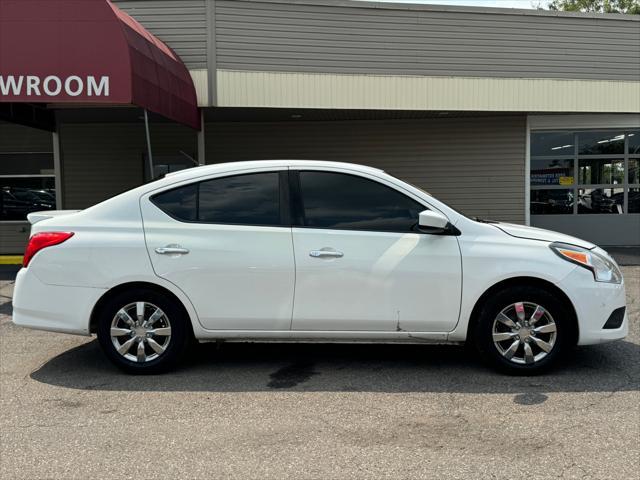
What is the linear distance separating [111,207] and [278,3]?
815 centimetres

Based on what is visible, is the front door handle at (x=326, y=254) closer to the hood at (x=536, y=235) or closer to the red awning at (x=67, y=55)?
the hood at (x=536, y=235)

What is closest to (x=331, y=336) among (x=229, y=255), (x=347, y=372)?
(x=347, y=372)

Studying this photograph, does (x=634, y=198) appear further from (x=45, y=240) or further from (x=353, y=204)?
(x=45, y=240)

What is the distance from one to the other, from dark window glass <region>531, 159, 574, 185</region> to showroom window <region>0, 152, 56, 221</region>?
11418mm

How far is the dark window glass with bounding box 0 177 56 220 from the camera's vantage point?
1330cm

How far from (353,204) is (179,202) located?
144 cm

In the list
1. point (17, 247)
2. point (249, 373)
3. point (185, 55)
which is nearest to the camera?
point (249, 373)

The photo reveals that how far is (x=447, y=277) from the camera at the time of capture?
455 centimetres

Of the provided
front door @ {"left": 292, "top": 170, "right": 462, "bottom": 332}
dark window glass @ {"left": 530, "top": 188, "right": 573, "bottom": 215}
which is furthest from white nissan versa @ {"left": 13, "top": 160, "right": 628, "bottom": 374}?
dark window glass @ {"left": 530, "top": 188, "right": 573, "bottom": 215}

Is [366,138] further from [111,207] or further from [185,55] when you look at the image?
[111,207]

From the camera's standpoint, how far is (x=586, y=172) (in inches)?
548

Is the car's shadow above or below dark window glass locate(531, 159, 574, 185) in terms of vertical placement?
below

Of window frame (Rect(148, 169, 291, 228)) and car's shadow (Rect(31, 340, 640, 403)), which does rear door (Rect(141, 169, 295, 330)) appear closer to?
window frame (Rect(148, 169, 291, 228))

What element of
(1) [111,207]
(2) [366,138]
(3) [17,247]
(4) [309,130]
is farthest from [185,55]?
(1) [111,207]
